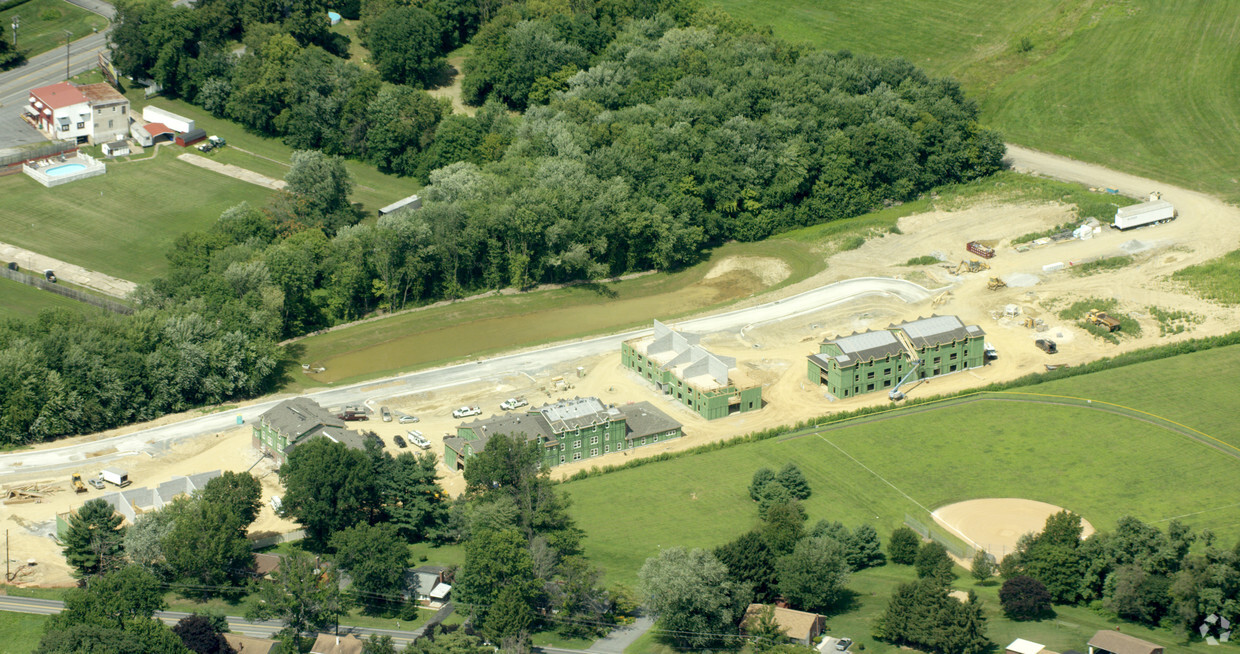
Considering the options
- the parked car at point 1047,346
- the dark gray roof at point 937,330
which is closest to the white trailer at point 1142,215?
the parked car at point 1047,346

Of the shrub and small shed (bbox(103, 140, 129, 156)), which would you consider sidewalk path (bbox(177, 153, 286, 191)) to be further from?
the shrub

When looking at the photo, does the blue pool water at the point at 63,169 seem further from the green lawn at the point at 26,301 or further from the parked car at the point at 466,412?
the parked car at the point at 466,412

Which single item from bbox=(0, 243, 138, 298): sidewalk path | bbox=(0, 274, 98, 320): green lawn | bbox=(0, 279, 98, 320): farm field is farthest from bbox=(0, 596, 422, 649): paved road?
bbox=(0, 243, 138, 298): sidewalk path

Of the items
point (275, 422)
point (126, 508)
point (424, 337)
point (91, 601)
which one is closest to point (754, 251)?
point (424, 337)

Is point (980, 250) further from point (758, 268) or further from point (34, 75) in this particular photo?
point (34, 75)

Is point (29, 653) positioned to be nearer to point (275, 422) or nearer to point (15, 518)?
point (15, 518)

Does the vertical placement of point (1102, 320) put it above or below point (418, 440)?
above

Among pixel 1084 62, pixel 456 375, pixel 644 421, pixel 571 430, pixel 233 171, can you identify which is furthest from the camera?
pixel 1084 62

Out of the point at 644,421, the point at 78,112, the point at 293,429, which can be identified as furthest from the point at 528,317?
the point at 78,112

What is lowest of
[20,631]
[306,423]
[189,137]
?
[20,631]
